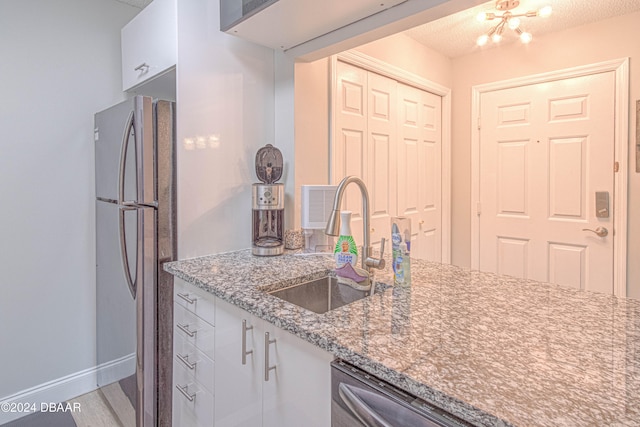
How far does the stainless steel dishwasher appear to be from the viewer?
677 mm

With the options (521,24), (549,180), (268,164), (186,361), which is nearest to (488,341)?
(186,361)

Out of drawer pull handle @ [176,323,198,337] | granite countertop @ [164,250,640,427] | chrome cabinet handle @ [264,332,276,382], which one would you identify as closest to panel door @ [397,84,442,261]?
granite countertop @ [164,250,640,427]

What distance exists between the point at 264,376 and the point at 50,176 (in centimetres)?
184

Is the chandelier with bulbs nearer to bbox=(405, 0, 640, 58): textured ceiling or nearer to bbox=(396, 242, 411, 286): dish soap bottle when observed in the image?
bbox=(405, 0, 640, 58): textured ceiling

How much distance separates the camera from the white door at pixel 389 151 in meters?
2.27

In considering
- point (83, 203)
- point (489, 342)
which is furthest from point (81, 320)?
point (489, 342)

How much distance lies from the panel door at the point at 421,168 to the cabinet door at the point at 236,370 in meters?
1.77

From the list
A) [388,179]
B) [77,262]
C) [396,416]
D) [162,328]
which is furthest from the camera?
[388,179]

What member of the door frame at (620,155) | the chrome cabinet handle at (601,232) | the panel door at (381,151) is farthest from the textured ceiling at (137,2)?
the chrome cabinet handle at (601,232)

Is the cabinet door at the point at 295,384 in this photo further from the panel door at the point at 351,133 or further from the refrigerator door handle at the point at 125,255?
the panel door at the point at 351,133

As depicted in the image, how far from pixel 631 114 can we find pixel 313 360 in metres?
2.77

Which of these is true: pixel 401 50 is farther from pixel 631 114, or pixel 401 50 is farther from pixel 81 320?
pixel 81 320

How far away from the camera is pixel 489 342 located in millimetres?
849

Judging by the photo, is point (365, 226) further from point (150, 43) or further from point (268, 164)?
point (150, 43)
